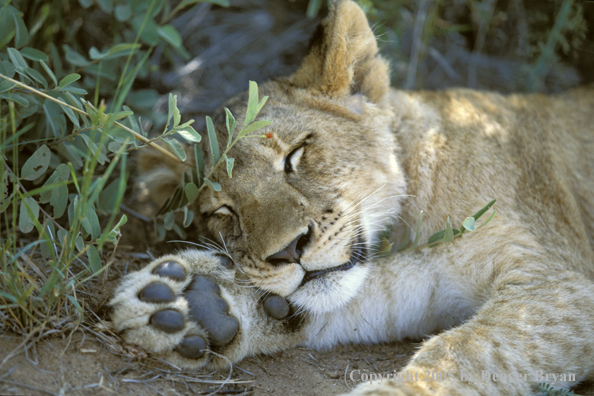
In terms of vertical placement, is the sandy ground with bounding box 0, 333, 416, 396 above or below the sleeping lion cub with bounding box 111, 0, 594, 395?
below

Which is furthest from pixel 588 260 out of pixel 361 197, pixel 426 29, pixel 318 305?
pixel 426 29

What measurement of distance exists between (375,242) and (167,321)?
129cm

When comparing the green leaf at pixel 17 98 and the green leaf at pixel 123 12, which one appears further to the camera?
the green leaf at pixel 123 12

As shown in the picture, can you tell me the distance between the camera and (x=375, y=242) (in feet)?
9.95

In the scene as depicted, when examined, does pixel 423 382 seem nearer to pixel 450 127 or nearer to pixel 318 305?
pixel 318 305

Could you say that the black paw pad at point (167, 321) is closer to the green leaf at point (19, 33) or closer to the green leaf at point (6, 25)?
the green leaf at point (6, 25)

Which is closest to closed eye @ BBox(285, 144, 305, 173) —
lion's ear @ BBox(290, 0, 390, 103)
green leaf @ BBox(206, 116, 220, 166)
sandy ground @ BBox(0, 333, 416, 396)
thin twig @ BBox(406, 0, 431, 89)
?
green leaf @ BBox(206, 116, 220, 166)

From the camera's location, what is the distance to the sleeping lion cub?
2.38m

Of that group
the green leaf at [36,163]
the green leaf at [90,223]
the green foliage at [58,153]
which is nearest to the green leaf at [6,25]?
the green foliage at [58,153]

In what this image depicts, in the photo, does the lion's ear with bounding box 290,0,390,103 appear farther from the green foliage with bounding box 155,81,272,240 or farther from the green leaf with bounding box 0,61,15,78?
the green leaf with bounding box 0,61,15,78

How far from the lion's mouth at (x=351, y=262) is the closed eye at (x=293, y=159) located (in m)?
0.54

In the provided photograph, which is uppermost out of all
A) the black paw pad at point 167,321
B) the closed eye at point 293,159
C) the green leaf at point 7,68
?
the green leaf at point 7,68

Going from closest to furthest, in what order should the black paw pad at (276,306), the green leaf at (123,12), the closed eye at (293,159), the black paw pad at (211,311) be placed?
the black paw pad at (211,311), the black paw pad at (276,306), the closed eye at (293,159), the green leaf at (123,12)

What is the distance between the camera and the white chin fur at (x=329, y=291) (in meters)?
2.66
